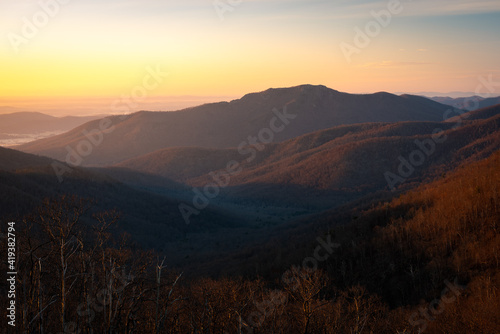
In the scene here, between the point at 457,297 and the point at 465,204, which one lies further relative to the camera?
the point at 465,204

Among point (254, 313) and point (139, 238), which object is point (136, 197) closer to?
point (139, 238)

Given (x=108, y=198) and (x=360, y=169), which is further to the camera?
(x=360, y=169)

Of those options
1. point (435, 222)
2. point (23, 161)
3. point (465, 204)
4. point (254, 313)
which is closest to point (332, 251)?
point (435, 222)

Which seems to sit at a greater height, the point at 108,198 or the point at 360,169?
the point at 108,198

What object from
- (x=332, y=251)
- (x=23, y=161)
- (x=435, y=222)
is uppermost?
(x=23, y=161)

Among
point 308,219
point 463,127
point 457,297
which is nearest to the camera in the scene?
point 457,297

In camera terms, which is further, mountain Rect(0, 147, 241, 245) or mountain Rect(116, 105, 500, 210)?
mountain Rect(116, 105, 500, 210)

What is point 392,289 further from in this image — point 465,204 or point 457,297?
point 465,204

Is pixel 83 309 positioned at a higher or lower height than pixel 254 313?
higher

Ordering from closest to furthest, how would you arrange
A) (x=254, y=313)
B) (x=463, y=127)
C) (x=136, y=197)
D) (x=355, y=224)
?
1. (x=254, y=313)
2. (x=355, y=224)
3. (x=136, y=197)
4. (x=463, y=127)

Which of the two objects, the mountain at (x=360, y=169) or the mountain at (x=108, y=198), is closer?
the mountain at (x=108, y=198)
